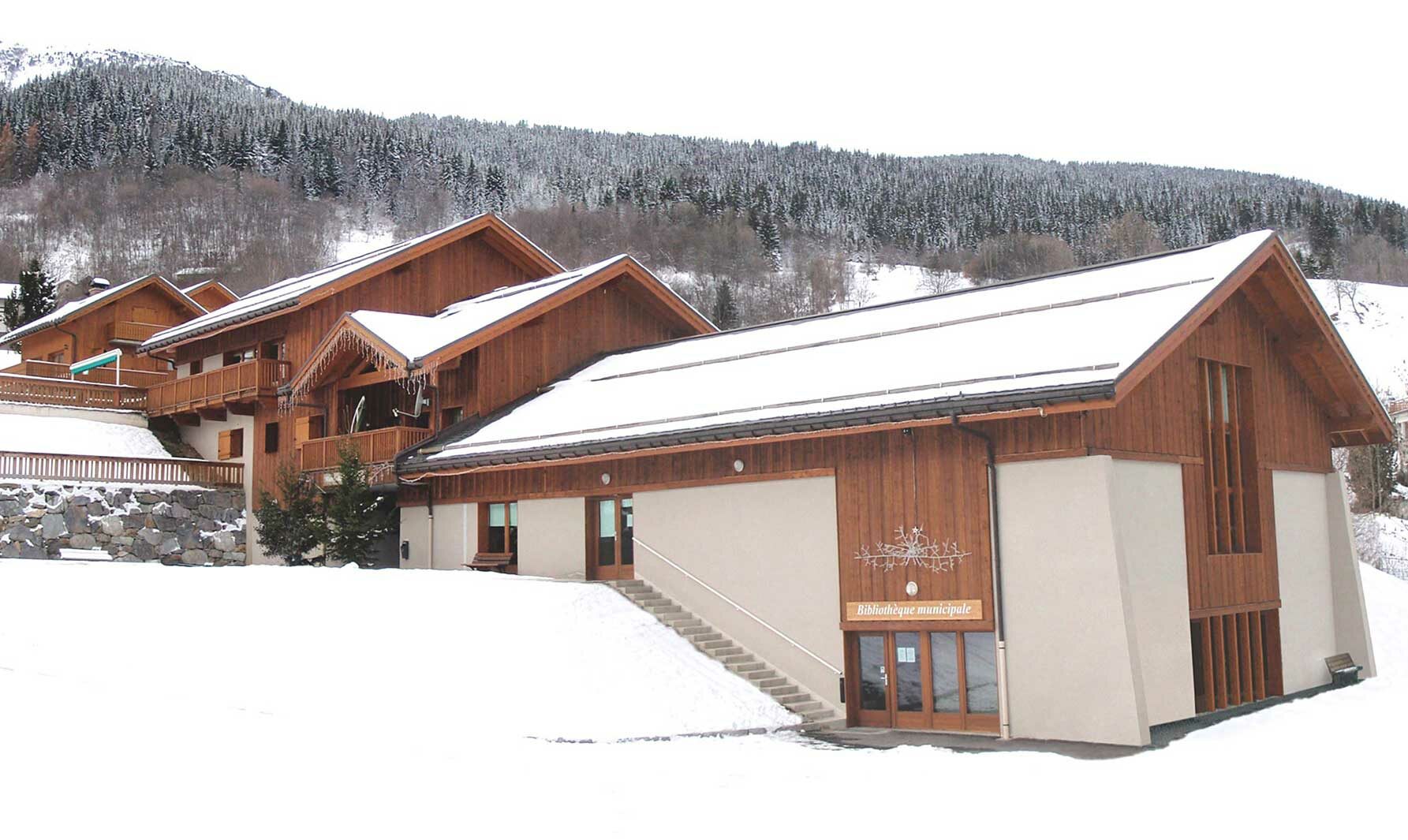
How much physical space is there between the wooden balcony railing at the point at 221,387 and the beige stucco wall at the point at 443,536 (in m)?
6.04

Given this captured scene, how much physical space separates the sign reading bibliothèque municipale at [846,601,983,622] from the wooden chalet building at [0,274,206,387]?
31550 mm

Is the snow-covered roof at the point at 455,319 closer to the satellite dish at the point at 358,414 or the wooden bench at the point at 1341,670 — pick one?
the satellite dish at the point at 358,414

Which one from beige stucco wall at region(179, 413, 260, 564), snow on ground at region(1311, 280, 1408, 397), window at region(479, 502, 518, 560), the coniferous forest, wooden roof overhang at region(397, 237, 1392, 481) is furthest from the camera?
the coniferous forest

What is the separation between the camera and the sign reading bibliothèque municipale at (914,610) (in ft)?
60.2

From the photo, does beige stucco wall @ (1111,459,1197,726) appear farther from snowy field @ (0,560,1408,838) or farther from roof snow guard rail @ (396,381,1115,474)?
roof snow guard rail @ (396,381,1115,474)

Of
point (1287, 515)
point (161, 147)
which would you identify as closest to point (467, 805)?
point (1287, 515)

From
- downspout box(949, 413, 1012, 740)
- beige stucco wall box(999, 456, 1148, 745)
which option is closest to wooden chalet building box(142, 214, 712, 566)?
downspout box(949, 413, 1012, 740)

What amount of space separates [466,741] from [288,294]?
1962cm

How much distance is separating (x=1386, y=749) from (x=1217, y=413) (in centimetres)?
675

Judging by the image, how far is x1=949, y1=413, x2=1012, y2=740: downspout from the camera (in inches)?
701

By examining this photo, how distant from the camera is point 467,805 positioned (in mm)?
12320

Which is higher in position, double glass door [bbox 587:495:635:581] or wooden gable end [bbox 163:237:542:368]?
wooden gable end [bbox 163:237:542:368]

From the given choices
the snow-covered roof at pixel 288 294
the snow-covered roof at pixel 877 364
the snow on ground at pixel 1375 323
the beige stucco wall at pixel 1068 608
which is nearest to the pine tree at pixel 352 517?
the snow-covered roof at pixel 877 364

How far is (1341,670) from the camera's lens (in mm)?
23516
